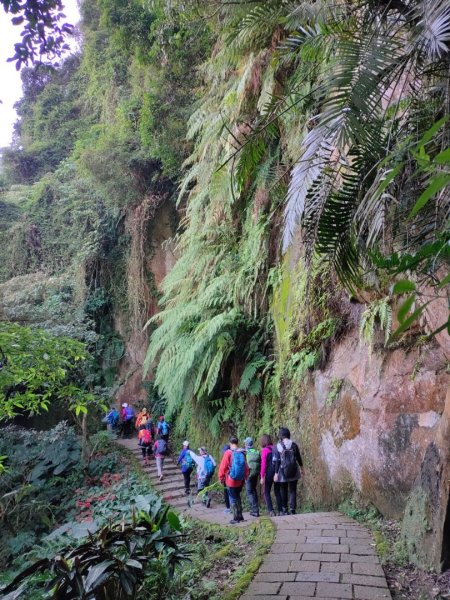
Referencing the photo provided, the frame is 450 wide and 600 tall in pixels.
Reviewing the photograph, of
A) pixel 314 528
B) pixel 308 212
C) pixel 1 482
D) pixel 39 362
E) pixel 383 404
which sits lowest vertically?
pixel 1 482

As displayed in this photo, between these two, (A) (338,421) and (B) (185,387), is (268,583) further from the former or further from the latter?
(B) (185,387)

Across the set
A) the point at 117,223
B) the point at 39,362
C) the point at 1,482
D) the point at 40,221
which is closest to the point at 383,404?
the point at 39,362

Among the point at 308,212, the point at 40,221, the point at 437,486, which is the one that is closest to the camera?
the point at 308,212

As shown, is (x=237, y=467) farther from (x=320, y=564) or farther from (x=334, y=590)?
(x=334, y=590)

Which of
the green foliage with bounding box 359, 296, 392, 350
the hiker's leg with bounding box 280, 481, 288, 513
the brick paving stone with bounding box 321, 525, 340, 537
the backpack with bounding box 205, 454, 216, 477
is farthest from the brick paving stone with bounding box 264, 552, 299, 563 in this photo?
the backpack with bounding box 205, 454, 216, 477

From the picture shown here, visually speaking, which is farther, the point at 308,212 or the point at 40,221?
the point at 40,221

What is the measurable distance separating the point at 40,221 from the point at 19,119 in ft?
24.2

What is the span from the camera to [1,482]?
10.8 metres

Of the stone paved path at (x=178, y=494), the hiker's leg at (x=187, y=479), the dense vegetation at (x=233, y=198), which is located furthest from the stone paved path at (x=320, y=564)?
the hiker's leg at (x=187, y=479)

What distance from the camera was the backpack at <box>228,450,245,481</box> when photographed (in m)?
6.05

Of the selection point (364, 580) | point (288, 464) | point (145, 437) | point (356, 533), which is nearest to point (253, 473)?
point (288, 464)

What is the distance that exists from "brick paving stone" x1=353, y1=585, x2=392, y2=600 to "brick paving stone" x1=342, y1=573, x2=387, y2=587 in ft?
0.21

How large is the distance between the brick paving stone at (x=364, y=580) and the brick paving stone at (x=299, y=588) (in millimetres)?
256

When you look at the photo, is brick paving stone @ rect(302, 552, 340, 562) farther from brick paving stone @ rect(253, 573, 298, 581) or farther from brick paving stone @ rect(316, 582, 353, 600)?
brick paving stone @ rect(316, 582, 353, 600)
